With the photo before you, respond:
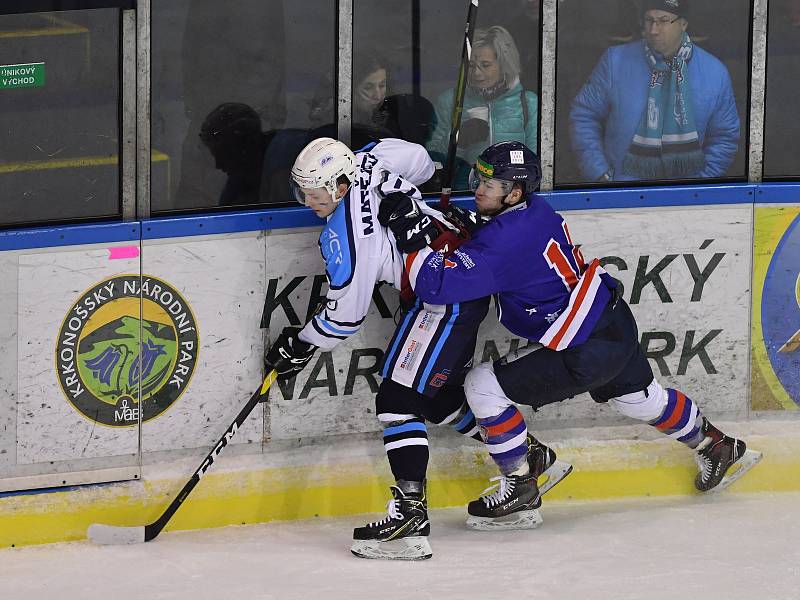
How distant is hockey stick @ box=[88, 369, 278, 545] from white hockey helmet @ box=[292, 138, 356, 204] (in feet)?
1.96

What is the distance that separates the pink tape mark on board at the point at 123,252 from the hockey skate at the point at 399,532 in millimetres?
1013

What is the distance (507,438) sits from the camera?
176 inches

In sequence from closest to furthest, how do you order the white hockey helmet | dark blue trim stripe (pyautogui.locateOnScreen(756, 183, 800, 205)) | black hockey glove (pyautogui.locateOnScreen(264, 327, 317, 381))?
1. the white hockey helmet
2. black hockey glove (pyautogui.locateOnScreen(264, 327, 317, 381))
3. dark blue trim stripe (pyautogui.locateOnScreen(756, 183, 800, 205))

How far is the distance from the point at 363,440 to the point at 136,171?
3.59 ft

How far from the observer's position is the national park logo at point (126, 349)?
4336mm

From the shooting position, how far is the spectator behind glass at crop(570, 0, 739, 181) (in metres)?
4.74

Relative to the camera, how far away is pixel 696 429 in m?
4.73

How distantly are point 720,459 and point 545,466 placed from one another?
567mm

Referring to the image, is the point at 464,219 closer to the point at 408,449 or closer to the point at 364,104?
the point at 364,104

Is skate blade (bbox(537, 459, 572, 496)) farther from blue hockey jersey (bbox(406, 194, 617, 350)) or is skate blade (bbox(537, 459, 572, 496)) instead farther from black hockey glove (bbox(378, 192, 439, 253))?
black hockey glove (bbox(378, 192, 439, 253))

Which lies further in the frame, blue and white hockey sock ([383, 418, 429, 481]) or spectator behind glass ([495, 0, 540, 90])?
spectator behind glass ([495, 0, 540, 90])

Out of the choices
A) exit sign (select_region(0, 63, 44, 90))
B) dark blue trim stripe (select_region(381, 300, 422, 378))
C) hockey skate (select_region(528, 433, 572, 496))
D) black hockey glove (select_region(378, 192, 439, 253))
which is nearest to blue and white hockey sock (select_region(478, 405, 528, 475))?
hockey skate (select_region(528, 433, 572, 496))

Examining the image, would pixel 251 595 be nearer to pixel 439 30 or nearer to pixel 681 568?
pixel 681 568

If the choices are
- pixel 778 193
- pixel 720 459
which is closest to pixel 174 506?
pixel 720 459
